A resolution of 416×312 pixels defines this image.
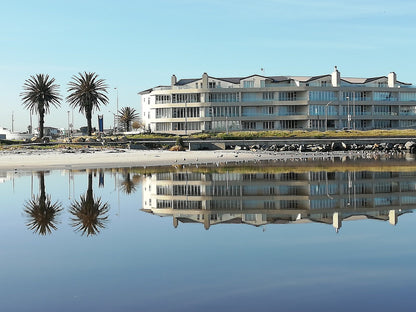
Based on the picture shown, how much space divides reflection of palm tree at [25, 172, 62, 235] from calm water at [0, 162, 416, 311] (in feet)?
0.21

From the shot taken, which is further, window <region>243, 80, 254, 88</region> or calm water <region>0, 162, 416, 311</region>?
window <region>243, 80, 254, 88</region>

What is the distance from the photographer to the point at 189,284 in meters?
10.7

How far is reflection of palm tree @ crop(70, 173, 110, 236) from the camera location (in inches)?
685

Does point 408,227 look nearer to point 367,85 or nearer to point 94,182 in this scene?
point 94,182

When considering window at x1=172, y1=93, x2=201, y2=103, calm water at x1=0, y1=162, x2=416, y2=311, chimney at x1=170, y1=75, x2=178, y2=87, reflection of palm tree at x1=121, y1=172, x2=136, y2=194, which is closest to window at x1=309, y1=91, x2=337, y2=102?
window at x1=172, y1=93, x2=201, y2=103

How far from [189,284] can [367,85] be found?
134276 millimetres

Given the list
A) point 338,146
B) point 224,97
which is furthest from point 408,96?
point 338,146

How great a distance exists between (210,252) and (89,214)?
821 centimetres

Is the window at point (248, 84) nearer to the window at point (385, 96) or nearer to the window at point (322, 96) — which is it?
the window at point (322, 96)

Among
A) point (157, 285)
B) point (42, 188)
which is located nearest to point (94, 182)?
point (42, 188)

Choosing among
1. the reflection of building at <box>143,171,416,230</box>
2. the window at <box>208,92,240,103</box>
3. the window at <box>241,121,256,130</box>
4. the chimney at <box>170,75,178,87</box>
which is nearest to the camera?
the reflection of building at <box>143,171,416,230</box>

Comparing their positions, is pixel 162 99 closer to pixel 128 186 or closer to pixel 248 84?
pixel 248 84

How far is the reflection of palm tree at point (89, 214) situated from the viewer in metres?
17.4

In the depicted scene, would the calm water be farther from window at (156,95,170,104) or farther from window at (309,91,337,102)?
window at (156,95,170,104)
